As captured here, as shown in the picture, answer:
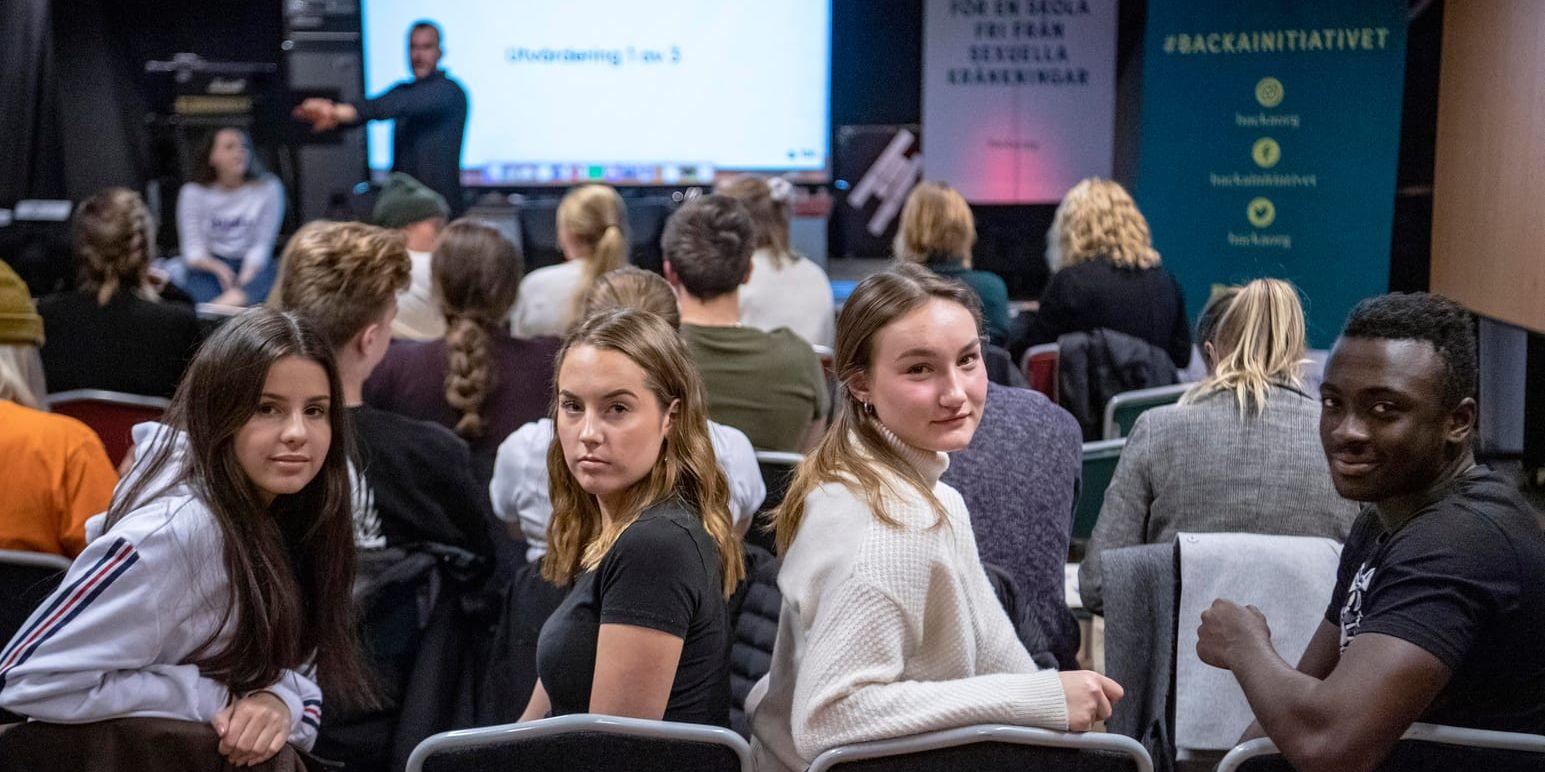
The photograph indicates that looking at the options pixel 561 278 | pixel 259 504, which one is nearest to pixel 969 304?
pixel 259 504

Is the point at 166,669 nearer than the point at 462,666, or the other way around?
the point at 166,669

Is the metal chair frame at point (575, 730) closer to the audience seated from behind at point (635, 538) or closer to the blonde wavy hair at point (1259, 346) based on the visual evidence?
the audience seated from behind at point (635, 538)

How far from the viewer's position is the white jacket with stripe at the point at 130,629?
1.76 metres

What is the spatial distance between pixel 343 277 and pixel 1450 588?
1995 mm

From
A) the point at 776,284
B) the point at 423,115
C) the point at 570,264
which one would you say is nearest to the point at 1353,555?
the point at 776,284

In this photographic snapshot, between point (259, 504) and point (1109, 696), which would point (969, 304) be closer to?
point (1109, 696)

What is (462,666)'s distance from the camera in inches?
118

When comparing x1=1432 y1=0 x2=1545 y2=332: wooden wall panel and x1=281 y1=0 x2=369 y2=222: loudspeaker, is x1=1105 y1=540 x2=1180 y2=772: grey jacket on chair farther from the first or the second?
x1=281 y1=0 x2=369 y2=222: loudspeaker

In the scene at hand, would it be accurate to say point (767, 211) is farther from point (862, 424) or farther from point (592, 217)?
point (862, 424)

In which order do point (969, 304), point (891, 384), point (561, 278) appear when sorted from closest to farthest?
point (891, 384), point (969, 304), point (561, 278)

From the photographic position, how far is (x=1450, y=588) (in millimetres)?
1655

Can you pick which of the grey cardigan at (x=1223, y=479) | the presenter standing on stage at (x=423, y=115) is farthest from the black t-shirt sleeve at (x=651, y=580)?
the presenter standing on stage at (x=423, y=115)

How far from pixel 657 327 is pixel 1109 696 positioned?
2.62 feet

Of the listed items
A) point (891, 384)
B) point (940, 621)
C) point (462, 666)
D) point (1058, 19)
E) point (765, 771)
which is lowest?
point (462, 666)
